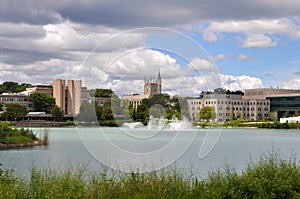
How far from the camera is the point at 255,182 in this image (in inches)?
489

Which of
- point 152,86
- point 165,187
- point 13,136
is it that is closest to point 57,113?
point 13,136

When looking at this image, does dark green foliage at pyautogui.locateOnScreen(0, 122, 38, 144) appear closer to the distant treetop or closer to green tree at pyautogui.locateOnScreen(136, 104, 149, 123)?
green tree at pyautogui.locateOnScreen(136, 104, 149, 123)

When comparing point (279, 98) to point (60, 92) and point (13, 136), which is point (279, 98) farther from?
point (13, 136)

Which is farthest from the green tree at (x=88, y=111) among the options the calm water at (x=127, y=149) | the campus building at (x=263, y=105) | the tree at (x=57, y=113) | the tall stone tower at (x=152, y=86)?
the campus building at (x=263, y=105)

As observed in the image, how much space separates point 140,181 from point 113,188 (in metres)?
1.04

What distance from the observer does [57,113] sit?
135250mm

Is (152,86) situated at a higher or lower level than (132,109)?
higher

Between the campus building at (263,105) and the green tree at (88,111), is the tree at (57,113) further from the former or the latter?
the green tree at (88,111)

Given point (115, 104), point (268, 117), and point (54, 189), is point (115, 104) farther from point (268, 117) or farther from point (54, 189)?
point (268, 117)

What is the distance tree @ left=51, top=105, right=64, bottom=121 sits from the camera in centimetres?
13512

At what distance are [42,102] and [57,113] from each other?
1217cm

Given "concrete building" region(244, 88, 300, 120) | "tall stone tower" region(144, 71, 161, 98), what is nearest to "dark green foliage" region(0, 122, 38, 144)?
"tall stone tower" region(144, 71, 161, 98)

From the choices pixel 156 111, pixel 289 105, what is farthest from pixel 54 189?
pixel 289 105

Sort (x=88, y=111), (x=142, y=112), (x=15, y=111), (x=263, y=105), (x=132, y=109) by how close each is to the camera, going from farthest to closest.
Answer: (x=263, y=105)
(x=15, y=111)
(x=142, y=112)
(x=132, y=109)
(x=88, y=111)
